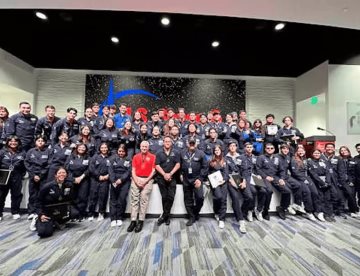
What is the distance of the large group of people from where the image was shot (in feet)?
11.5

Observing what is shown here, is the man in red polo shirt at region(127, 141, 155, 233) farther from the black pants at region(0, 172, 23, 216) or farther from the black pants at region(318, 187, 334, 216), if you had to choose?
the black pants at region(318, 187, 334, 216)

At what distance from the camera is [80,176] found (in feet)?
12.0

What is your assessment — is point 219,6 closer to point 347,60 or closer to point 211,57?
point 211,57

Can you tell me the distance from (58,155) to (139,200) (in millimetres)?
1778

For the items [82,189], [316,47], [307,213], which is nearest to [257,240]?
[307,213]

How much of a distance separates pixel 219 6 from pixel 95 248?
3.31 meters

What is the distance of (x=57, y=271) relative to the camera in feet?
6.86

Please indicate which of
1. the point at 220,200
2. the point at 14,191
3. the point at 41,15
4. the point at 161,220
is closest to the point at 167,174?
the point at 161,220

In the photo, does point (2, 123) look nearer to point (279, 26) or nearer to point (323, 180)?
point (279, 26)

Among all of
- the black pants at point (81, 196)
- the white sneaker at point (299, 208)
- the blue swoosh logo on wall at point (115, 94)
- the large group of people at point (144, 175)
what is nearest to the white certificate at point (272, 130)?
the large group of people at point (144, 175)

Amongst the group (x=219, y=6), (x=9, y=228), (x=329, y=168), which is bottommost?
(x=9, y=228)

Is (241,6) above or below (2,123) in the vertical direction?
above

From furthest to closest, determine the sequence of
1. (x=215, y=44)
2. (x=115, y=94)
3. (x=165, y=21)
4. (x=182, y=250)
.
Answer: (x=115, y=94)
(x=215, y=44)
(x=165, y=21)
(x=182, y=250)

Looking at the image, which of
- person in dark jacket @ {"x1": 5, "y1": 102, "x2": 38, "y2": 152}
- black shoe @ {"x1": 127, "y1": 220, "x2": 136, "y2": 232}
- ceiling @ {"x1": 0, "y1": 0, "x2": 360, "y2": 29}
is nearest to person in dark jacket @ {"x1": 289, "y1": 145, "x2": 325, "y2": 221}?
ceiling @ {"x1": 0, "y1": 0, "x2": 360, "y2": 29}
